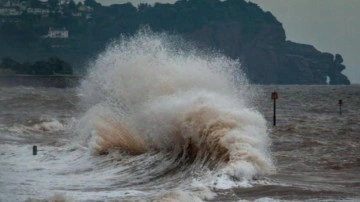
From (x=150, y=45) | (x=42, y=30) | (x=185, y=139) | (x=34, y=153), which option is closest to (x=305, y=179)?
(x=185, y=139)

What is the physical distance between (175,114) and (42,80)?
346 ft

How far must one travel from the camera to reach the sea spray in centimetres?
1428

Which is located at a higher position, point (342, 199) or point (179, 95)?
point (179, 95)

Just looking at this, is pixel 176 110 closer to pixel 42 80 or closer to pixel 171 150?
pixel 171 150

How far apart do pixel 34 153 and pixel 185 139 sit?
4.73 metres

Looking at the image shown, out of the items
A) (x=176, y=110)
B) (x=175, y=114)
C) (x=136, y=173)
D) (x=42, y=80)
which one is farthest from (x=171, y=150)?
(x=42, y=80)

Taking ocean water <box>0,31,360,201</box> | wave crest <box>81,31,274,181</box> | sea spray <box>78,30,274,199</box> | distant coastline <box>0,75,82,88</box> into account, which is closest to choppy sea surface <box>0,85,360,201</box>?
ocean water <box>0,31,360,201</box>

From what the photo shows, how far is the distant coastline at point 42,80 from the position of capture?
114250mm

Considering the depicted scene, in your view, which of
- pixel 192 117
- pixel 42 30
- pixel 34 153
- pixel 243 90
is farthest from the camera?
pixel 42 30

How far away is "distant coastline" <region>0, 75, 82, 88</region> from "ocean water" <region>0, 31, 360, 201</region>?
90.1 m

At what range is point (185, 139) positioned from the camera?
15.9 meters

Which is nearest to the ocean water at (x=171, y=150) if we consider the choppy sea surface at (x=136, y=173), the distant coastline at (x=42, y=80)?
the choppy sea surface at (x=136, y=173)

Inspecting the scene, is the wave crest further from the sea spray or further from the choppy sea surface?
the choppy sea surface

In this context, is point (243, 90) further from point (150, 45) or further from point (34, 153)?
point (34, 153)
